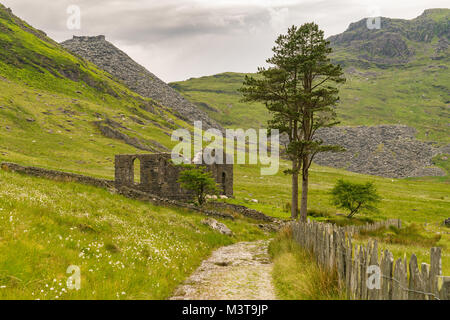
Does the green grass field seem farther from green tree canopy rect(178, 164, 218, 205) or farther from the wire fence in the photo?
green tree canopy rect(178, 164, 218, 205)

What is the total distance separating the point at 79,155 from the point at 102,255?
71679 millimetres

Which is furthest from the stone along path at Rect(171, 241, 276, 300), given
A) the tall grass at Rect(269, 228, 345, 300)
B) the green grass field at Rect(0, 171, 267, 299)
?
the green grass field at Rect(0, 171, 267, 299)

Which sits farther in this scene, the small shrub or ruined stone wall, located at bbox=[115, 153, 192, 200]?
ruined stone wall, located at bbox=[115, 153, 192, 200]

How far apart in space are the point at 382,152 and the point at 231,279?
166186mm

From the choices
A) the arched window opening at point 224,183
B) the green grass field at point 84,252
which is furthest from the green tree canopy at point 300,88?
the green grass field at point 84,252

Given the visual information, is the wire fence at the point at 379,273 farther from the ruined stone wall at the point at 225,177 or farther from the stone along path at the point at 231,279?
the ruined stone wall at the point at 225,177

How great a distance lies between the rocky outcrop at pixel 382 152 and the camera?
465 ft

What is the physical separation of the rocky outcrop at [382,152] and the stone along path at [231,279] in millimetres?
138343

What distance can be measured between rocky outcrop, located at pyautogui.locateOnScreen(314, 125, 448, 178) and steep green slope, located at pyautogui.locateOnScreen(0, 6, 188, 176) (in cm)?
8483

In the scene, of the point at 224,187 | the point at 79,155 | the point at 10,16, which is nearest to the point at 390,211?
the point at 224,187

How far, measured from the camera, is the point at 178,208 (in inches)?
1202

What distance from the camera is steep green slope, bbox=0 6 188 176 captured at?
7275cm

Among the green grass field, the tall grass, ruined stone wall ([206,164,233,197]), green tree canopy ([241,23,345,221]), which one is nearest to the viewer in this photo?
the green grass field
